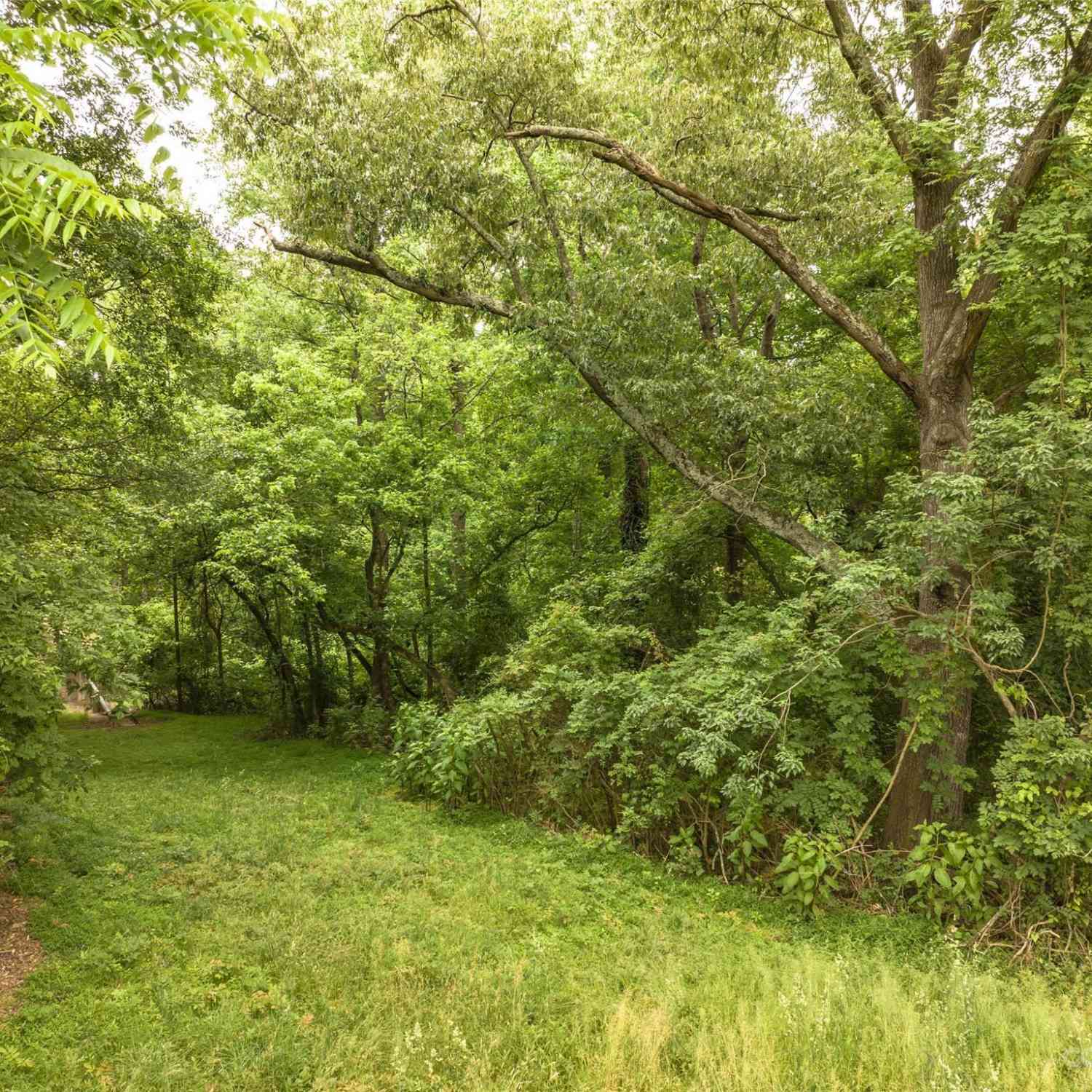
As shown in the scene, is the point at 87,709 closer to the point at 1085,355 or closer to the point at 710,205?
the point at 710,205

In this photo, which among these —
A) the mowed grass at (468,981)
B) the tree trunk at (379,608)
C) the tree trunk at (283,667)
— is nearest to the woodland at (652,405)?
the tree trunk at (379,608)

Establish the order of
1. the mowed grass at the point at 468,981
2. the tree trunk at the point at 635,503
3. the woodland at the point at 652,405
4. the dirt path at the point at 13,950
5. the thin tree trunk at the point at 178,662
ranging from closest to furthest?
1. the mowed grass at the point at 468,981
2. the dirt path at the point at 13,950
3. the woodland at the point at 652,405
4. the tree trunk at the point at 635,503
5. the thin tree trunk at the point at 178,662

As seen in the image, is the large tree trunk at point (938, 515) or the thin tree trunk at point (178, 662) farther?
the thin tree trunk at point (178, 662)

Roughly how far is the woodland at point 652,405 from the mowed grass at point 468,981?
32.9 inches

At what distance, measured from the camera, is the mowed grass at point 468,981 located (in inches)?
137

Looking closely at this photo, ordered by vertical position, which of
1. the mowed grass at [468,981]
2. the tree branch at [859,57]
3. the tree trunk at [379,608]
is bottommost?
the mowed grass at [468,981]

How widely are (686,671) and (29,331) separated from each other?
6.45 meters

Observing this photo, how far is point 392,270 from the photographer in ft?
31.0

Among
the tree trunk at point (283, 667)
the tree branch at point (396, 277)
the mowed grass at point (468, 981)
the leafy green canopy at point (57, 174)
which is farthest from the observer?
the tree trunk at point (283, 667)

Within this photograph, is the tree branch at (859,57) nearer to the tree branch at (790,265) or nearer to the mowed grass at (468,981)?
the tree branch at (790,265)

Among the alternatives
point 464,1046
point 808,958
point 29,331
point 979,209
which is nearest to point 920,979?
point 808,958

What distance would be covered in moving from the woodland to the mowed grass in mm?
837

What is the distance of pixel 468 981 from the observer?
14.7 ft

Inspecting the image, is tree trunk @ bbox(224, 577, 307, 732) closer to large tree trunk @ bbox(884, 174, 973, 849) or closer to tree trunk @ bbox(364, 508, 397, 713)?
tree trunk @ bbox(364, 508, 397, 713)
